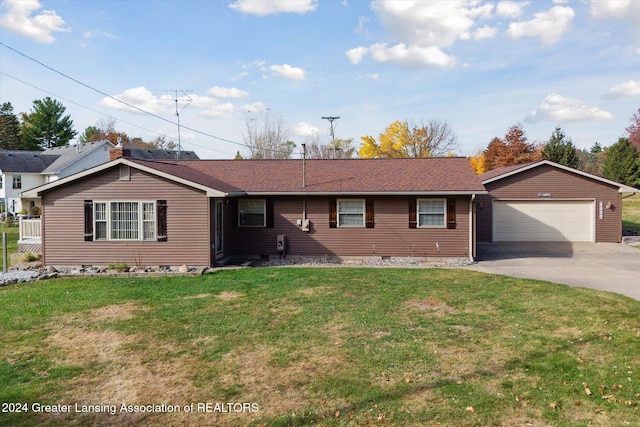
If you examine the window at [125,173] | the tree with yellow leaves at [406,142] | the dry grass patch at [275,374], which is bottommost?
the dry grass patch at [275,374]

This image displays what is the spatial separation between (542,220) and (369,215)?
30.3ft

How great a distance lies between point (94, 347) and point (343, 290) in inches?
207

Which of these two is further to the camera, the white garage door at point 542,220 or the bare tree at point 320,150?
the bare tree at point 320,150

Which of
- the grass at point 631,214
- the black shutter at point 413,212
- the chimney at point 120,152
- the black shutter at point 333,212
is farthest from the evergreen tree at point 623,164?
the chimney at point 120,152

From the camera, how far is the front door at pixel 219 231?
1447cm

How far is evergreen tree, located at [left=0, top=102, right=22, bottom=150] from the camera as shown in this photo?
185 feet

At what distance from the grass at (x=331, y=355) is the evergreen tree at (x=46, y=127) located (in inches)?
2225

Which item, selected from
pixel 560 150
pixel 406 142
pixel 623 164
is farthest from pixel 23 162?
pixel 623 164

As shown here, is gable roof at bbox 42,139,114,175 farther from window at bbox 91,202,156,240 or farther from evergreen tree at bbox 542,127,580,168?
evergreen tree at bbox 542,127,580,168

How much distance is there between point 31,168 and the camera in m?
41.1

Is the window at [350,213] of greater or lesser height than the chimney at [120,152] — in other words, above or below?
below

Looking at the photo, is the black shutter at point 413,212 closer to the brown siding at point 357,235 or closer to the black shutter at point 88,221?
the brown siding at point 357,235

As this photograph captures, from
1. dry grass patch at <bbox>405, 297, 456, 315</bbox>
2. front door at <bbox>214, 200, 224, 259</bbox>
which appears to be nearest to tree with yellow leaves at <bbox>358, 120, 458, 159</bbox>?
front door at <bbox>214, 200, 224, 259</bbox>

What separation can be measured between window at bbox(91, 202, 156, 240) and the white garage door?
47.4ft
